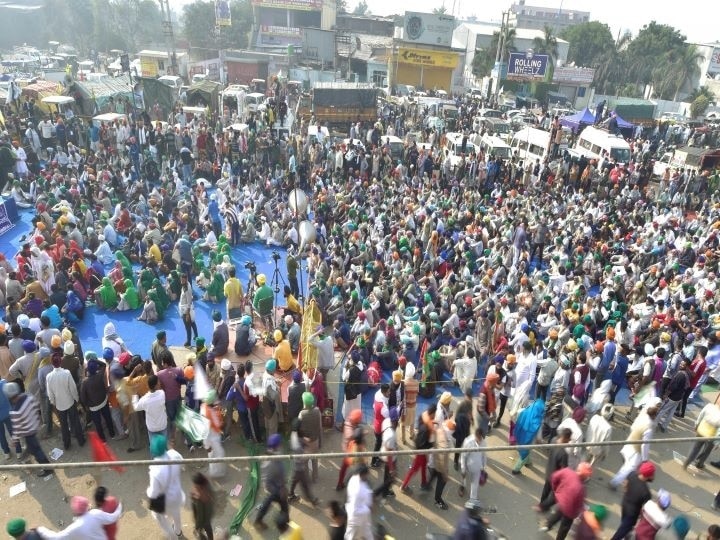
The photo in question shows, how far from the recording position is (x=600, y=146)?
64.2ft

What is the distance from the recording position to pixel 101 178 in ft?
46.4

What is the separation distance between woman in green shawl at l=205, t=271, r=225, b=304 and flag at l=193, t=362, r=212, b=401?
402 centimetres

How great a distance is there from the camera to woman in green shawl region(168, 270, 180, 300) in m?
9.92

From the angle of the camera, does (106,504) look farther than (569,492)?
No

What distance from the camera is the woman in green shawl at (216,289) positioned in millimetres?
10188

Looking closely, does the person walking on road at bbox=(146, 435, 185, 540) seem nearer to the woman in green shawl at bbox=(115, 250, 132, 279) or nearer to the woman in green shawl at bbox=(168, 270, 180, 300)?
the woman in green shawl at bbox=(168, 270, 180, 300)

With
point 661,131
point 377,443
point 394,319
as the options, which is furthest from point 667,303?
point 661,131

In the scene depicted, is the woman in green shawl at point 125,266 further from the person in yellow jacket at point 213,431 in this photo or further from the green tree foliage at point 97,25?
the green tree foliage at point 97,25

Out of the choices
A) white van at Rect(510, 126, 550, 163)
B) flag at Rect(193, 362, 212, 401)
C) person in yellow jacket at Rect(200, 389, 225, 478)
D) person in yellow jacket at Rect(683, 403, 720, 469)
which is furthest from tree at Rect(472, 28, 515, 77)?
person in yellow jacket at Rect(200, 389, 225, 478)

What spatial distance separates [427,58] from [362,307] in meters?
33.7

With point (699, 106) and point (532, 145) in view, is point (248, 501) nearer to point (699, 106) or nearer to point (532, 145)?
point (532, 145)

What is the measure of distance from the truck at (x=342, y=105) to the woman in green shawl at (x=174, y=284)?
14912 millimetres

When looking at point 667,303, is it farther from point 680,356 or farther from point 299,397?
point 299,397

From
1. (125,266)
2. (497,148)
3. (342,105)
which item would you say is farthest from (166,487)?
(342,105)
